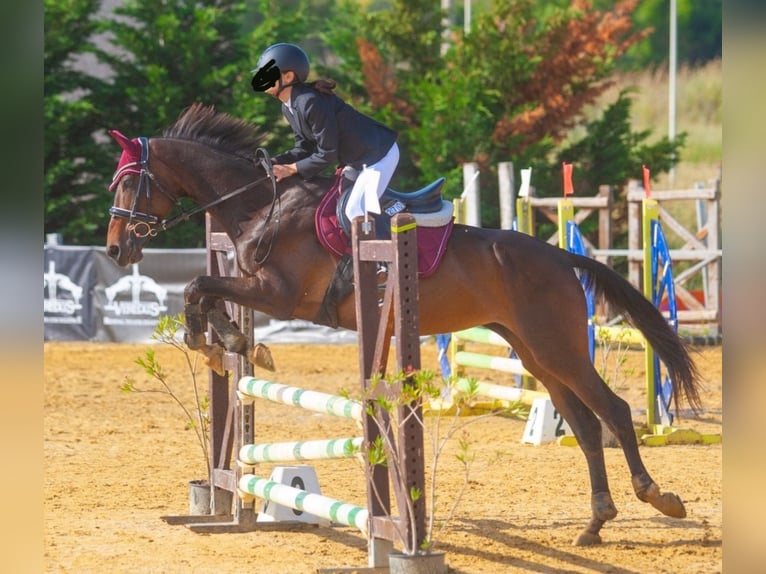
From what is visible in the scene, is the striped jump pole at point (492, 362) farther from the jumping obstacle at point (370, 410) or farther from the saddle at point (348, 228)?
the jumping obstacle at point (370, 410)

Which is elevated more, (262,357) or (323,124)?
(323,124)

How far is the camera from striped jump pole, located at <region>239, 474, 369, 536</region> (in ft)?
15.4

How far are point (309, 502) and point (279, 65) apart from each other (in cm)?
204

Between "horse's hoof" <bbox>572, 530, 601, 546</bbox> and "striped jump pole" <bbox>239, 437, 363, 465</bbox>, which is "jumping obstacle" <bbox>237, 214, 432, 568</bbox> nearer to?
"striped jump pole" <bbox>239, 437, 363, 465</bbox>

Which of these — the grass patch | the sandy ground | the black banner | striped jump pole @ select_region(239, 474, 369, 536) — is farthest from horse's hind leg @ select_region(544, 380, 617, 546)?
the grass patch

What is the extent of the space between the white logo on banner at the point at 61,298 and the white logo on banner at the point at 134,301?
404 millimetres

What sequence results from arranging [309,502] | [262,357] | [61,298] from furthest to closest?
[61,298] < [262,357] < [309,502]

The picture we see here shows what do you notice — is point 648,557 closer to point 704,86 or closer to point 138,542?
point 138,542

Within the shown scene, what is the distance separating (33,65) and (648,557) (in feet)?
13.7

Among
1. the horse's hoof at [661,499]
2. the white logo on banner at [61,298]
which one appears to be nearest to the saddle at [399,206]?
the horse's hoof at [661,499]

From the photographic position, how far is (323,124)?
17.8ft

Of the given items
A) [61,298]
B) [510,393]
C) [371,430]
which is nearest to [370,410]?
[371,430]

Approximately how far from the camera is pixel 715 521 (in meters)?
5.90

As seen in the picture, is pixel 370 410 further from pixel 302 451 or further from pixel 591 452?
pixel 591 452
